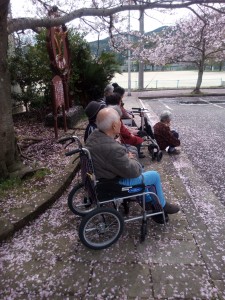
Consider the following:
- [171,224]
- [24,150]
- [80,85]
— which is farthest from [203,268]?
[80,85]

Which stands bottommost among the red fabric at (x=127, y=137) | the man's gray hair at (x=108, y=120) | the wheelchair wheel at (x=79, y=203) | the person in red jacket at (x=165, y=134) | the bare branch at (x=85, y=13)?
the wheelchair wheel at (x=79, y=203)

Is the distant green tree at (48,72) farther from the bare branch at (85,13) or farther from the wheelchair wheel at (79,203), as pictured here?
the wheelchair wheel at (79,203)

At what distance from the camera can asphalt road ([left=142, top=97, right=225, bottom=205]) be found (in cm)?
452

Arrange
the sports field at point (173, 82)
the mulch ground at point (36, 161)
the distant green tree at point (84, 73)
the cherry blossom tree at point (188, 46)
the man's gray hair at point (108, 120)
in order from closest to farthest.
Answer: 1. the man's gray hair at point (108, 120)
2. the mulch ground at point (36, 161)
3. the distant green tree at point (84, 73)
4. the cherry blossom tree at point (188, 46)
5. the sports field at point (173, 82)

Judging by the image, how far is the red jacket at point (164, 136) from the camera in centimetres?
520

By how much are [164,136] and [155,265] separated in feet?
10.5

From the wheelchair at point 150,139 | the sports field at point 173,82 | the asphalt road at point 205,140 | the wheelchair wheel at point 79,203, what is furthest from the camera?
the sports field at point 173,82

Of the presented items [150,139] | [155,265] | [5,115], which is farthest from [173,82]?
[155,265]

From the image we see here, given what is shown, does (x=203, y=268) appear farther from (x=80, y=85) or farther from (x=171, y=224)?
(x=80, y=85)

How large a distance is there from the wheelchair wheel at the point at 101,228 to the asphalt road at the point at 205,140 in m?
1.79

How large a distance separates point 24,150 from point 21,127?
192 cm

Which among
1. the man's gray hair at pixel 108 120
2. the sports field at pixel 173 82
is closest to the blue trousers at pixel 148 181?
A: the man's gray hair at pixel 108 120

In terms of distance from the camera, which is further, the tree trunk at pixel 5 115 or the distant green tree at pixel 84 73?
the distant green tree at pixel 84 73

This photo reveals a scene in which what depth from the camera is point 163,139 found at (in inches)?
206
